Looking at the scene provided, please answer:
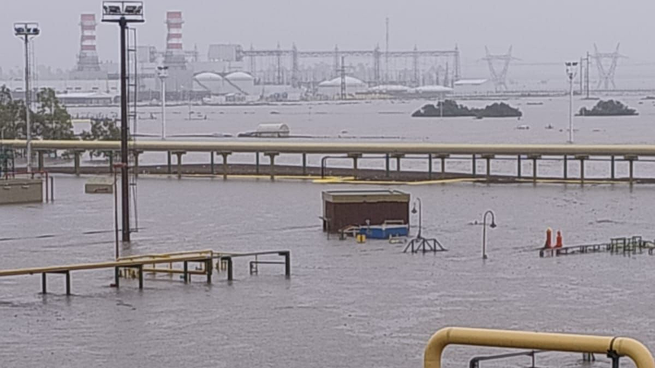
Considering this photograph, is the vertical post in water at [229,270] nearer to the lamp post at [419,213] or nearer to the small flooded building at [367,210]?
the lamp post at [419,213]

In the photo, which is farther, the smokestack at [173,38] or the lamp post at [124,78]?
the smokestack at [173,38]

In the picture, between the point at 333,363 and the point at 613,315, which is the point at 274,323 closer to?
the point at 333,363

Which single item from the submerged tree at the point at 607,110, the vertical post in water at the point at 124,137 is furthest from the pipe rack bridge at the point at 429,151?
the submerged tree at the point at 607,110

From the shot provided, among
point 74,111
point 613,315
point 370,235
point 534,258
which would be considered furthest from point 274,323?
point 74,111

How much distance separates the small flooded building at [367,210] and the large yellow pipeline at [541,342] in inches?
914

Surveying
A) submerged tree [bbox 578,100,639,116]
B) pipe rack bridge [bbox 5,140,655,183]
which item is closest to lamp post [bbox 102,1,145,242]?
pipe rack bridge [bbox 5,140,655,183]

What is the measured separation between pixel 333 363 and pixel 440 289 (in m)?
6.42

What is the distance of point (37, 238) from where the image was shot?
29.8 metres

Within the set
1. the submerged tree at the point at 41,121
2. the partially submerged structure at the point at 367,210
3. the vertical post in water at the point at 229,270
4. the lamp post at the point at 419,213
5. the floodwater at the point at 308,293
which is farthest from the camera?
the submerged tree at the point at 41,121

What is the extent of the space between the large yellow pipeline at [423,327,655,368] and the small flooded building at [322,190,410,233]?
76.2 ft

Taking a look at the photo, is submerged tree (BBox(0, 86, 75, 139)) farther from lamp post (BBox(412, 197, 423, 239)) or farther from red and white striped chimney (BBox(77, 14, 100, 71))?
red and white striped chimney (BBox(77, 14, 100, 71))

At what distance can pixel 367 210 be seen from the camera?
30.3 metres

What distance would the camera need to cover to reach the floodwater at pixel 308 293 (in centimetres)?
1611

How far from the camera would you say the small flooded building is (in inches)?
1193
